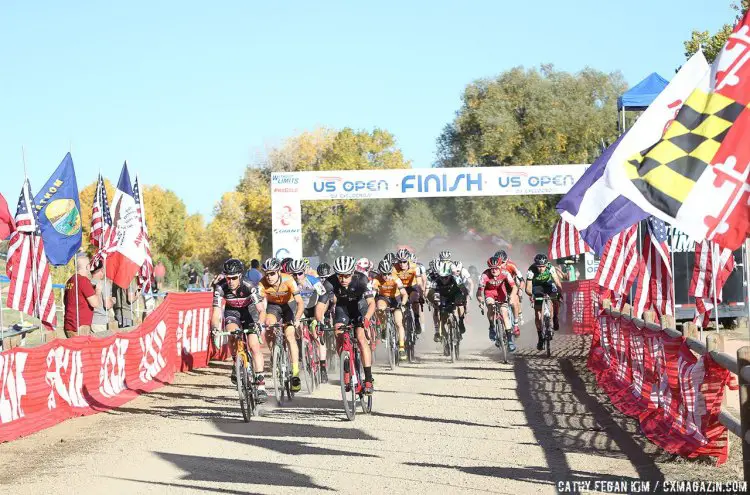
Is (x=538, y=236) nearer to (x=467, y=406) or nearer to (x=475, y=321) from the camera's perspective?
(x=475, y=321)

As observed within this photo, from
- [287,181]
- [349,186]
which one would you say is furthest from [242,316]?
[349,186]

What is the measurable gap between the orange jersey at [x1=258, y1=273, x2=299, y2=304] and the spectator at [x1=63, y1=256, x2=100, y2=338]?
112 inches

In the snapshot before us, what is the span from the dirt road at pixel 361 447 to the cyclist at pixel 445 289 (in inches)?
170

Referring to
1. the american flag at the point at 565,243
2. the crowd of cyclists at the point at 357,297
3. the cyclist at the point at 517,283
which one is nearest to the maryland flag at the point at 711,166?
the crowd of cyclists at the point at 357,297

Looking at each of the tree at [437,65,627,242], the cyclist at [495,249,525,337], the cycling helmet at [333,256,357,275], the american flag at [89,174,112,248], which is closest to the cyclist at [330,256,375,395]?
the cycling helmet at [333,256,357,275]

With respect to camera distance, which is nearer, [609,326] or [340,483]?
[340,483]

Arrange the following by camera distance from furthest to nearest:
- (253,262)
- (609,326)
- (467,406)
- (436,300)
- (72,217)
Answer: (253,262) < (436,300) < (72,217) < (609,326) < (467,406)

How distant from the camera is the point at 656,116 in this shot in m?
10.3

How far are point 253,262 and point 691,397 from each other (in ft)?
50.3

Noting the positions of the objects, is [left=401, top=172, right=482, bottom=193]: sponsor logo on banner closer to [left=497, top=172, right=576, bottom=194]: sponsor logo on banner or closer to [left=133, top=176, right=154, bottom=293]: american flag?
[left=497, top=172, right=576, bottom=194]: sponsor logo on banner

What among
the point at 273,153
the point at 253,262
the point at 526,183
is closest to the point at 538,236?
the point at 273,153

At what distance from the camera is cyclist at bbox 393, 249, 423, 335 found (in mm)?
21391

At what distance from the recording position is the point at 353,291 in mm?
14539

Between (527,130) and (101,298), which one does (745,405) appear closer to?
(101,298)
